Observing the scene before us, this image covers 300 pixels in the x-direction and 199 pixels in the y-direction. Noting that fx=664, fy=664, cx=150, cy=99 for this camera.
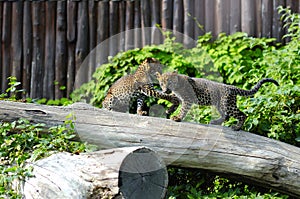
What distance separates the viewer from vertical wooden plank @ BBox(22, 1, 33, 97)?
10.6 m

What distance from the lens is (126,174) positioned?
508cm

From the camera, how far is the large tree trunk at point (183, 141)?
6.50m

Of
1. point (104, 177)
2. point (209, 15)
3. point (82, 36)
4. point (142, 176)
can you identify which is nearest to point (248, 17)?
point (209, 15)

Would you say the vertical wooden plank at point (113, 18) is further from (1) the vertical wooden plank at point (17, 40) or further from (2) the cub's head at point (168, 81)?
(2) the cub's head at point (168, 81)

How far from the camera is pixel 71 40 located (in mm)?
10453

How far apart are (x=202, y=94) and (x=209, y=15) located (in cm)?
333

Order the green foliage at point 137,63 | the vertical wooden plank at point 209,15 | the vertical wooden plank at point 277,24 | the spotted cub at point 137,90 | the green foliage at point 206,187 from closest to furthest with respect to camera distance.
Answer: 1. the green foliage at point 206,187
2. the spotted cub at point 137,90
3. the green foliage at point 137,63
4. the vertical wooden plank at point 277,24
5. the vertical wooden plank at point 209,15

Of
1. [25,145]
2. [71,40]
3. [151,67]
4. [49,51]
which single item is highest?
[71,40]

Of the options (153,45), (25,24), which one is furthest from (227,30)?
(25,24)

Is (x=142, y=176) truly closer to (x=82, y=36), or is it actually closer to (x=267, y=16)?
(x=267, y=16)

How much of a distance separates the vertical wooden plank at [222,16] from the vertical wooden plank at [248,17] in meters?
0.24

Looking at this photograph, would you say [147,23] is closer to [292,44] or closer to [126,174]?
[292,44]

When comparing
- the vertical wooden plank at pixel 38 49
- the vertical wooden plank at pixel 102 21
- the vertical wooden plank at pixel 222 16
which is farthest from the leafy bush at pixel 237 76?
the vertical wooden plank at pixel 38 49

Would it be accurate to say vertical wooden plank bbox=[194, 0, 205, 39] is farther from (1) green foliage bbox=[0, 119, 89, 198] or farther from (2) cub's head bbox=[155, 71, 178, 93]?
(1) green foliage bbox=[0, 119, 89, 198]
